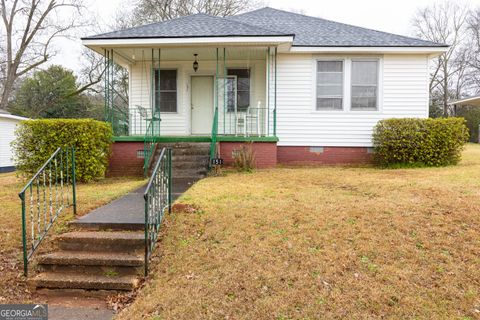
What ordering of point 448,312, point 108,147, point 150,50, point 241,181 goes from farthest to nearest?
1. point 150,50
2. point 108,147
3. point 241,181
4. point 448,312

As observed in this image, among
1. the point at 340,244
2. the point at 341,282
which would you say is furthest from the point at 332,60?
the point at 341,282

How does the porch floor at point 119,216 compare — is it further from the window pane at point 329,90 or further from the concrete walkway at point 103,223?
the window pane at point 329,90

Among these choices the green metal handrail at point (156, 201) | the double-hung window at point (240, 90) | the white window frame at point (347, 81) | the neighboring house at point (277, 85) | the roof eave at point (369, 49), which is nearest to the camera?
the green metal handrail at point (156, 201)

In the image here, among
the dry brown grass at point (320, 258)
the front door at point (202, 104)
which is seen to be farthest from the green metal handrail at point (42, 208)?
the front door at point (202, 104)

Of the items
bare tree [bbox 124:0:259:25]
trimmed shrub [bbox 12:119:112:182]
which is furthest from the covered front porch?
bare tree [bbox 124:0:259:25]

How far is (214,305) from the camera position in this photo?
132 inches

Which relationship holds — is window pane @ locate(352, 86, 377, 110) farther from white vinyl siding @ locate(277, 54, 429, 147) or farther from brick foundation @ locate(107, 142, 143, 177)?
brick foundation @ locate(107, 142, 143, 177)

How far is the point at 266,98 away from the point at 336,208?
6706 millimetres

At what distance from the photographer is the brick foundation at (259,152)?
10.2 m

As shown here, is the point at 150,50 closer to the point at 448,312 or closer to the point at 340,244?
the point at 340,244

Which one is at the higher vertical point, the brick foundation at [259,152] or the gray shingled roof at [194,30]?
the gray shingled roof at [194,30]

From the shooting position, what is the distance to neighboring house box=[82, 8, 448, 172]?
10555 mm

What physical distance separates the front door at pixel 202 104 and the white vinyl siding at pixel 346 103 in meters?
2.61

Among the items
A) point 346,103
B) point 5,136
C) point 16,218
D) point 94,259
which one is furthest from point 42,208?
point 5,136
